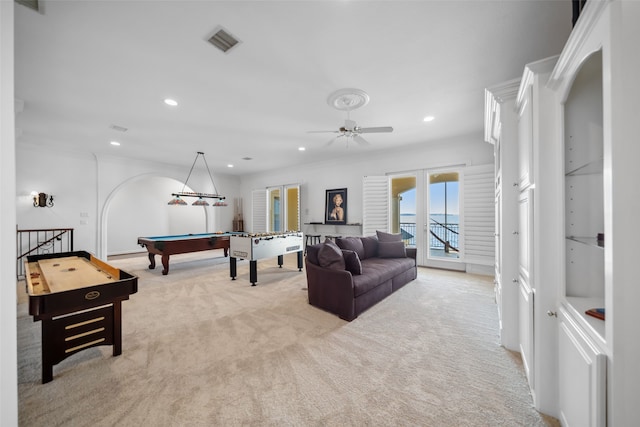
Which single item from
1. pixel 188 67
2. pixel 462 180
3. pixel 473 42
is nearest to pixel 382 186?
pixel 462 180

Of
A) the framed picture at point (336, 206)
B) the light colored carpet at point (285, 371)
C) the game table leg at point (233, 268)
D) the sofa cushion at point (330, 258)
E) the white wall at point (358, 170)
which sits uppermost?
the white wall at point (358, 170)

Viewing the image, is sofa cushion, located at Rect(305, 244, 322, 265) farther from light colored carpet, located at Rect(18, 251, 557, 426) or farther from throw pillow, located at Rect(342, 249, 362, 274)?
light colored carpet, located at Rect(18, 251, 557, 426)

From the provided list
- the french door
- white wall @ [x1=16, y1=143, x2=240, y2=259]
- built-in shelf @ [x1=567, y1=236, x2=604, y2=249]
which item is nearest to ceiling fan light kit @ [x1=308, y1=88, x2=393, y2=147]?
built-in shelf @ [x1=567, y1=236, x2=604, y2=249]

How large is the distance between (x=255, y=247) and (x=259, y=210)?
15.6 feet

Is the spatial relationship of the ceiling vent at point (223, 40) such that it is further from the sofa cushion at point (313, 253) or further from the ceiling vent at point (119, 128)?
the ceiling vent at point (119, 128)

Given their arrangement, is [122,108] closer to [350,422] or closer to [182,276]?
[182,276]

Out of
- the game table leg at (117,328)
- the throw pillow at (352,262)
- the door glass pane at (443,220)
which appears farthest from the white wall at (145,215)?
the door glass pane at (443,220)

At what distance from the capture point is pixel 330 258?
3.06 m

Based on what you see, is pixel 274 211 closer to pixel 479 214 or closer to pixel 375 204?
pixel 375 204

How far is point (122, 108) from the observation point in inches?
137

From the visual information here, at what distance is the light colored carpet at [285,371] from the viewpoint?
1.51 meters

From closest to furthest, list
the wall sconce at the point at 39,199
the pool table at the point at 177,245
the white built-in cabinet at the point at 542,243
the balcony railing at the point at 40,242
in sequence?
the white built-in cabinet at the point at 542,243
the pool table at the point at 177,245
the balcony railing at the point at 40,242
the wall sconce at the point at 39,199

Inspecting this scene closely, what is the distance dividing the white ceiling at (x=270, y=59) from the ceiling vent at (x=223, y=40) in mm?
47

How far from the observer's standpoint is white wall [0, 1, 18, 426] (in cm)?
100
